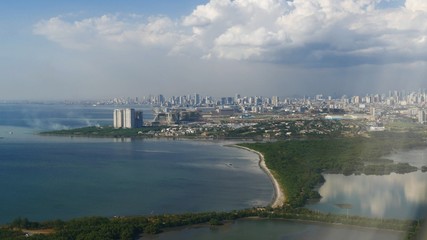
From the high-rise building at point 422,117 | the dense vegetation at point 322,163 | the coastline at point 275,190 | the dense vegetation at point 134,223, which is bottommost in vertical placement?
the coastline at point 275,190

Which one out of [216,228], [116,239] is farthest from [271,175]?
[116,239]

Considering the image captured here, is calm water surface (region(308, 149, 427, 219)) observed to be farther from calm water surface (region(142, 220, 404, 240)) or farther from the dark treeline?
calm water surface (region(142, 220, 404, 240))

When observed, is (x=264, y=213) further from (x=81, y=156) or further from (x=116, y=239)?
(x=81, y=156)

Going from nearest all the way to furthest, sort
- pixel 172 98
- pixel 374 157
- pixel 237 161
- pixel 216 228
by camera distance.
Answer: pixel 216 228 → pixel 374 157 → pixel 237 161 → pixel 172 98

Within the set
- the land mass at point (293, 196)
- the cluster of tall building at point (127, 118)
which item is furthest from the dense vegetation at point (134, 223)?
the cluster of tall building at point (127, 118)

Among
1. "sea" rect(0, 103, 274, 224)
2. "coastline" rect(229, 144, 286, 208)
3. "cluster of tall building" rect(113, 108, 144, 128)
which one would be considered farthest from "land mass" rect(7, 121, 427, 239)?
"cluster of tall building" rect(113, 108, 144, 128)

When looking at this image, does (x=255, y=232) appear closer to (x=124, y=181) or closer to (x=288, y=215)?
(x=288, y=215)

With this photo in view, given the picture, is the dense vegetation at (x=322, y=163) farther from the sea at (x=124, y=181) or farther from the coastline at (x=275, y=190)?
the sea at (x=124, y=181)

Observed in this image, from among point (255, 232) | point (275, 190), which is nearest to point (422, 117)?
point (275, 190)
